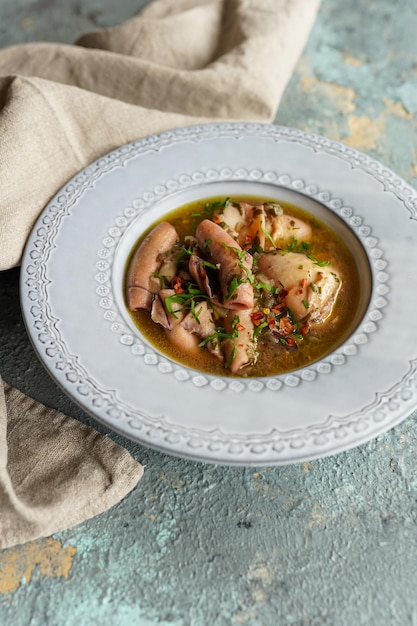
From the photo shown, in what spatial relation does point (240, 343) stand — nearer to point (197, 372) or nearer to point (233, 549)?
point (197, 372)

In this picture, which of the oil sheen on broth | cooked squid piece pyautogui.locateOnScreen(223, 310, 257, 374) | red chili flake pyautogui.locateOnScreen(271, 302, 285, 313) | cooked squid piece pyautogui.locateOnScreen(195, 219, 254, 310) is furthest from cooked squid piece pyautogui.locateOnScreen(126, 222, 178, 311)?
red chili flake pyautogui.locateOnScreen(271, 302, 285, 313)

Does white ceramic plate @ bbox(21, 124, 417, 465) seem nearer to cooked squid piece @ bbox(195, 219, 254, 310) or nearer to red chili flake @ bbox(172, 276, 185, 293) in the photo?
red chili flake @ bbox(172, 276, 185, 293)

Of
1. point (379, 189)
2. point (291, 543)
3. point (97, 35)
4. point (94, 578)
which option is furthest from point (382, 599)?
point (97, 35)

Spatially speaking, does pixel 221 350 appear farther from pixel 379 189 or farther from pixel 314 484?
pixel 379 189

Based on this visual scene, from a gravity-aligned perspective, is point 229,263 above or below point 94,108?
below

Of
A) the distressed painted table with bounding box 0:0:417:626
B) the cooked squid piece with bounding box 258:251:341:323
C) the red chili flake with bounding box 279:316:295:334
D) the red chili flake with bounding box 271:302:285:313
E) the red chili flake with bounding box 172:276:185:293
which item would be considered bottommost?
the distressed painted table with bounding box 0:0:417:626

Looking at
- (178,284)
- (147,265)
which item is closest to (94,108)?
(147,265)

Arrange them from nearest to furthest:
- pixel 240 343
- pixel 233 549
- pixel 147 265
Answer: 1. pixel 233 549
2. pixel 240 343
3. pixel 147 265
